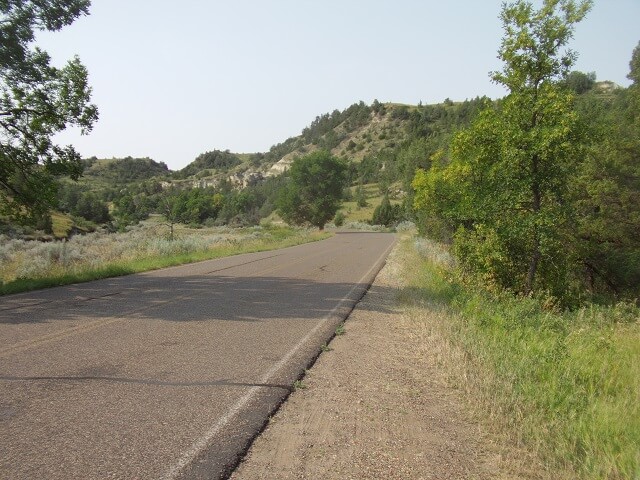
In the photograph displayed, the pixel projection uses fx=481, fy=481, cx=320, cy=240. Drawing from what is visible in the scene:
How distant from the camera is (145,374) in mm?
5598

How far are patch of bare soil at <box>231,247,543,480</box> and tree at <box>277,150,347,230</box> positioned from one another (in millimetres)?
74506

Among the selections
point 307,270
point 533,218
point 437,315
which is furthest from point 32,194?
point 533,218

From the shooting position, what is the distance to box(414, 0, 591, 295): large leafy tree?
1211 centimetres

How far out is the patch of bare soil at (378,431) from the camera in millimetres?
3697

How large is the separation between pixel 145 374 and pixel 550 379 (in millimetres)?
4825

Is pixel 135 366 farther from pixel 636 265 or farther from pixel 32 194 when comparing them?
pixel 636 265

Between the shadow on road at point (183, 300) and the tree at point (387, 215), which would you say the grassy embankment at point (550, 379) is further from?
the tree at point (387, 215)

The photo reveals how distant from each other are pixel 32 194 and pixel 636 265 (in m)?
25.1

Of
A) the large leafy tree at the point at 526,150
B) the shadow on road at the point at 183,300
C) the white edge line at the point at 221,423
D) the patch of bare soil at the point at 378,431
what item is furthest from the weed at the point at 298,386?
the large leafy tree at the point at 526,150

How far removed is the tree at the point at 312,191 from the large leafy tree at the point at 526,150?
220ft

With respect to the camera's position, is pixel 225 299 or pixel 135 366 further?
pixel 225 299

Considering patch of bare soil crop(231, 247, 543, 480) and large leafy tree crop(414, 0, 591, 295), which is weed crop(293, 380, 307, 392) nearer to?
patch of bare soil crop(231, 247, 543, 480)

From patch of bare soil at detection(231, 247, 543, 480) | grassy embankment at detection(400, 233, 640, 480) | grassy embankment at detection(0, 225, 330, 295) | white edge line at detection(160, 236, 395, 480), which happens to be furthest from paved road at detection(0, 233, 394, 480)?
grassy embankment at detection(400, 233, 640, 480)

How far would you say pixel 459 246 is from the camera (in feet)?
48.8
